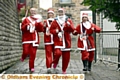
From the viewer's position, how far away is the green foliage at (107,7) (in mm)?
5730

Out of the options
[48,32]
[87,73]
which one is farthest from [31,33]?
[87,73]

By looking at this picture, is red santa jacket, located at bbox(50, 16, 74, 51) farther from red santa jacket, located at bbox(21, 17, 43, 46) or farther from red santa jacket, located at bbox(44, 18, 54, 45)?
red santa jacket, located at bbox(44, 18, 54, 45)

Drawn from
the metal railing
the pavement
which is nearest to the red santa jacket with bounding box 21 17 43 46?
the pavement

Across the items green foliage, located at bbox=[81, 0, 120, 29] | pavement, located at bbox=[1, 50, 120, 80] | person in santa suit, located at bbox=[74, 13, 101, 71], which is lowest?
pavement, located at bbox=[1, 50, 120, 80]

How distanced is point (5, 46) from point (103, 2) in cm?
456

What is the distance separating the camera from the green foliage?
18.8 feet

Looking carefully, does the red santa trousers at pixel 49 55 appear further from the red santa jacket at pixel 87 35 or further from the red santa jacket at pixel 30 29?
the red santa jacket at pixel 87 35

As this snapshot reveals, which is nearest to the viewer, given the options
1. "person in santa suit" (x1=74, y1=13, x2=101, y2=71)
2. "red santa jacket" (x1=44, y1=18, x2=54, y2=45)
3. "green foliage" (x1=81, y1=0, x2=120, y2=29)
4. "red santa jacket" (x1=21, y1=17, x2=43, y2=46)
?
"green foliage" (x1=81, y1=0, x2=120, y2=29)

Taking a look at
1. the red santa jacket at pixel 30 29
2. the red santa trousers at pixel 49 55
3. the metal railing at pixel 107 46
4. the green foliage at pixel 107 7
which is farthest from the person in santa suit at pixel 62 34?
the metal railing at pixel 107 46

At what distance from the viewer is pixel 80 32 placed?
29.6 feet

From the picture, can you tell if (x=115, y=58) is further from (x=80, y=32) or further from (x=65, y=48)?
(x=65, y=48)

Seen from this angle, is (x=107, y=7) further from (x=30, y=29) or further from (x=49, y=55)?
(x=49, y=55)

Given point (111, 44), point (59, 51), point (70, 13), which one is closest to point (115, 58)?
point (111, 44)

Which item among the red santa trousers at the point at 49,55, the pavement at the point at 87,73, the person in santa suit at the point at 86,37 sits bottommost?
the pavement at the point at 87,73
